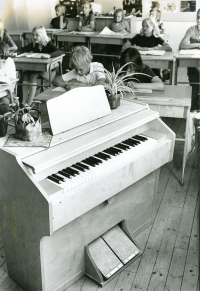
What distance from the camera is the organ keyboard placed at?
173cm

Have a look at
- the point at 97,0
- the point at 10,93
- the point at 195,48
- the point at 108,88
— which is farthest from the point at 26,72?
the point at 97,0

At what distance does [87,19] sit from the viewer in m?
8.27

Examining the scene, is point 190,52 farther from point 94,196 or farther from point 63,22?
point 63,22

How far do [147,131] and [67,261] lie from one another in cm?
98

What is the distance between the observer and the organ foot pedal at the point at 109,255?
83.2 inches

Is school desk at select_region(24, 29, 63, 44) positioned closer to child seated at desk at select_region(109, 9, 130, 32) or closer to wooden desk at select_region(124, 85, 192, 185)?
child seated at desk at select_region(109, 9, 130, 32)

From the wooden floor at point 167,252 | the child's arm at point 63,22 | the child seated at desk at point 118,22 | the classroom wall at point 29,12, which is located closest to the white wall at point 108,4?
the classroom wall at point 29,12

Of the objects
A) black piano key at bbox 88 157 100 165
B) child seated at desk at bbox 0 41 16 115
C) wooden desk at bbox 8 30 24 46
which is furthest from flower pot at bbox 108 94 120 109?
wooden desk at bbox 8 30 24 46

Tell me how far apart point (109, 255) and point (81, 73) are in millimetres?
1736

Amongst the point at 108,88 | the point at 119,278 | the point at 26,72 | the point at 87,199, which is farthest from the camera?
the point at 26,72

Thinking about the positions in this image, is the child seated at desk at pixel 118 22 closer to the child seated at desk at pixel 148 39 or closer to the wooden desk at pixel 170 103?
the child seated at desk at pixel 148 39

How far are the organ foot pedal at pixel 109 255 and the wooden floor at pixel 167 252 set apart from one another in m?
0.04

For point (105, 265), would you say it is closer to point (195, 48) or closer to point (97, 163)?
point (97, 163)

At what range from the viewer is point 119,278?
2156 mm
